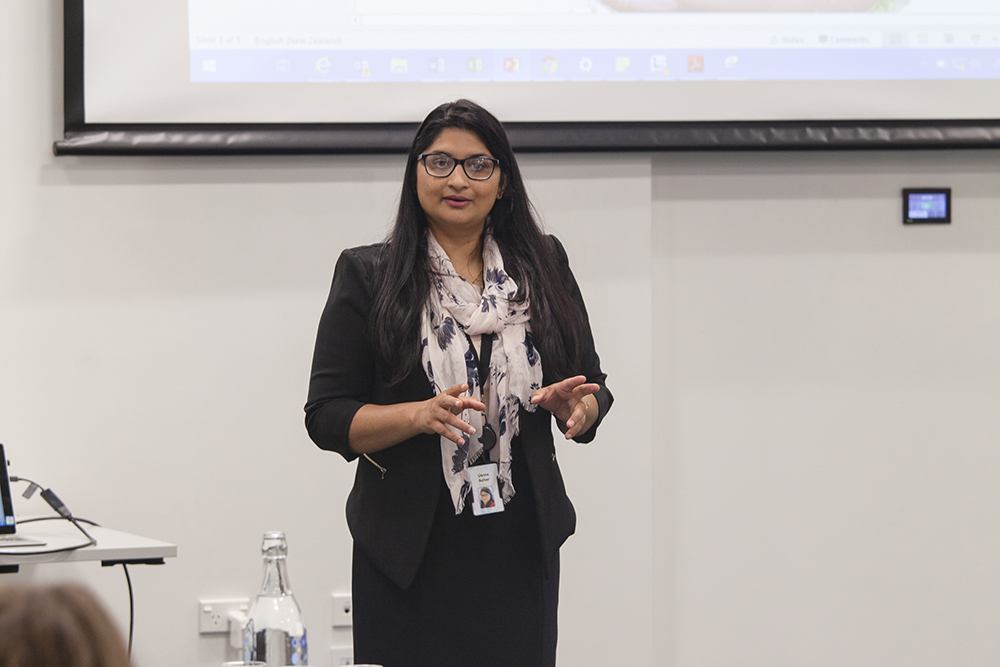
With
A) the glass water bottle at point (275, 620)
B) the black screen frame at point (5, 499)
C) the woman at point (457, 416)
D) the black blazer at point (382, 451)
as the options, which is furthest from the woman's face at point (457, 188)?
the black screen frame at point (5, 499)

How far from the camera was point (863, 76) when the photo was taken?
2.60 m

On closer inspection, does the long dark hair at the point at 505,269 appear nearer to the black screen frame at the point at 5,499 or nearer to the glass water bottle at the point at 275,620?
the glass water bottle at the point at 275,620

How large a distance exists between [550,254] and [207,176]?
45.9 inches

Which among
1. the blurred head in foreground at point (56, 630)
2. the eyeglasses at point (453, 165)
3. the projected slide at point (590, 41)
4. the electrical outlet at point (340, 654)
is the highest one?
the projected slide at point (590, 41)

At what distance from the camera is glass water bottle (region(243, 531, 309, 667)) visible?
121cm

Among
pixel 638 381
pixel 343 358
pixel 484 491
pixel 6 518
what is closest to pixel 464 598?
pixel 484 491

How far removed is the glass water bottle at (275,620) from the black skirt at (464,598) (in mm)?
355

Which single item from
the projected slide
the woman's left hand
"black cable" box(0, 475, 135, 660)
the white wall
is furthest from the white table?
the projected slide

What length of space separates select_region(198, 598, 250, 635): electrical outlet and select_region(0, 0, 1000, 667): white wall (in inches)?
1.3

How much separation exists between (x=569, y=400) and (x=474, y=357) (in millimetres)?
188

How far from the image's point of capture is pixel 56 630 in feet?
1.69

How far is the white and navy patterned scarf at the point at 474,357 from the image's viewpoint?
63.7 inches

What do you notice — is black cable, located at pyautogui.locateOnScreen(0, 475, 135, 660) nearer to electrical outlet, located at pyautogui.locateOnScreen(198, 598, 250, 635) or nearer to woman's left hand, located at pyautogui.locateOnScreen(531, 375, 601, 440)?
electrical outlet, located at pyautogui.locateOnScreen(198, 598, 250, 635)

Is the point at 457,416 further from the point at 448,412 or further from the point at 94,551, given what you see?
the point at 94,551
